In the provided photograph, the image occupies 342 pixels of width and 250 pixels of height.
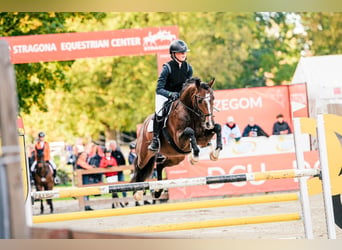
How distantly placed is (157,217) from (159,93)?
3.45 meters

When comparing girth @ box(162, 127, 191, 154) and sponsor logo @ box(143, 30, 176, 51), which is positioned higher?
sponsor logo @ box(143, 30, 176, 51)

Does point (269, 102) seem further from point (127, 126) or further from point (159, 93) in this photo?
point (127, 126)

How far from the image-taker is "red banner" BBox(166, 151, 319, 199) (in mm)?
10047

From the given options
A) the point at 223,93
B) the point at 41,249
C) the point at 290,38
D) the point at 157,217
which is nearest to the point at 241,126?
the point at 223,93

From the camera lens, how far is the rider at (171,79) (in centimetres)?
530

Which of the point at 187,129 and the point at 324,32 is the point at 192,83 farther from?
the point at 324,32

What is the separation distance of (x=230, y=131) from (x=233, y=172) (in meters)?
0.68

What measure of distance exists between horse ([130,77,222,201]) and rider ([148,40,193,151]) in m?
0.07

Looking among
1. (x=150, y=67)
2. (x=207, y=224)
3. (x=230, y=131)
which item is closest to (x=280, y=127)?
(x=230, y=131)

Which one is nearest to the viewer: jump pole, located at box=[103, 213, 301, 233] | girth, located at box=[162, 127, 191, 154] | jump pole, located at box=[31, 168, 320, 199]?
jump pole, located at box=[31, 168, 320, 199]

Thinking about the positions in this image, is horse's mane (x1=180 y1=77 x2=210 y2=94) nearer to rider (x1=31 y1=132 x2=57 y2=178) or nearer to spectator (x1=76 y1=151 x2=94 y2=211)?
spectator (x1=76 y1=151 x2=94 y2=211)

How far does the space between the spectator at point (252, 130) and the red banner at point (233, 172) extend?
36cm

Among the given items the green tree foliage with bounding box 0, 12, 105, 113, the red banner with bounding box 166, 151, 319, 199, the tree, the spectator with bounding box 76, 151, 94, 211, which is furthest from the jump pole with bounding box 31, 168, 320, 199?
the tree

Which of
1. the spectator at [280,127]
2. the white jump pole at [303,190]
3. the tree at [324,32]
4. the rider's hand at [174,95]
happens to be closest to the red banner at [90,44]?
the spectator at [280,127]
